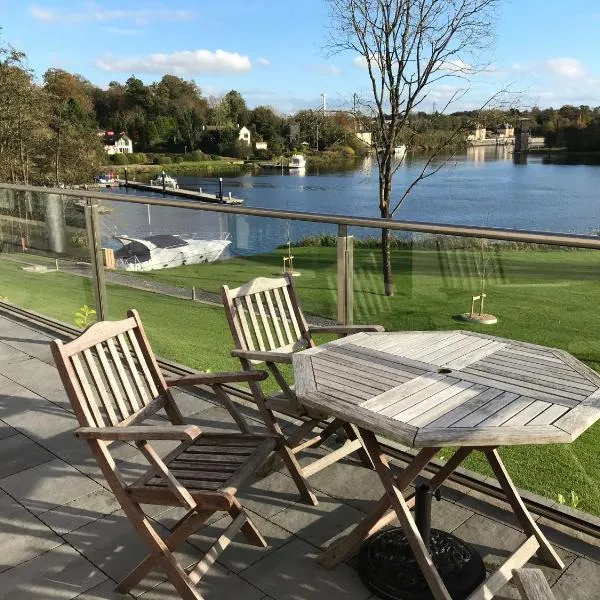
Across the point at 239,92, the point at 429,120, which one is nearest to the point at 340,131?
the point at 429,120

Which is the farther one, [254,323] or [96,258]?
[96,258]

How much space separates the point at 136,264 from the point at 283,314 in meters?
2.07

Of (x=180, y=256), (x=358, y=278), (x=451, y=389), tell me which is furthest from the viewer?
(x=180, y=256)

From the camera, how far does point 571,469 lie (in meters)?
3.07

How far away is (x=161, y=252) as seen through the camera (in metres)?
4.67

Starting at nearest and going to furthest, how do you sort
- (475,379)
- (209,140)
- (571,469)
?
(475,379) < (571,469) < (209,140)

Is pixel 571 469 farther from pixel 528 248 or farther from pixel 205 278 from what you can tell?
pixel 205 278

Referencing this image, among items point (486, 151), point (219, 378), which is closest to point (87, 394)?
point (219, 378)

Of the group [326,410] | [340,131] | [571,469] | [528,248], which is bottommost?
[571,469]

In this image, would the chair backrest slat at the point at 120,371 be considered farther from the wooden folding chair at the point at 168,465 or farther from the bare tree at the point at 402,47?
the bare tree at the point at 402,47

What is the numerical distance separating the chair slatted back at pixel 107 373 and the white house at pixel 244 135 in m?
68.2

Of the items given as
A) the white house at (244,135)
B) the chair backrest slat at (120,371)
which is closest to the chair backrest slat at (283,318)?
the chair backrest slat at (120,371)

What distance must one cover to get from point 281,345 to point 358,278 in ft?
2.14

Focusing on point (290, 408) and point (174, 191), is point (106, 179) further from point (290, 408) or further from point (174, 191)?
point (290, 408)
